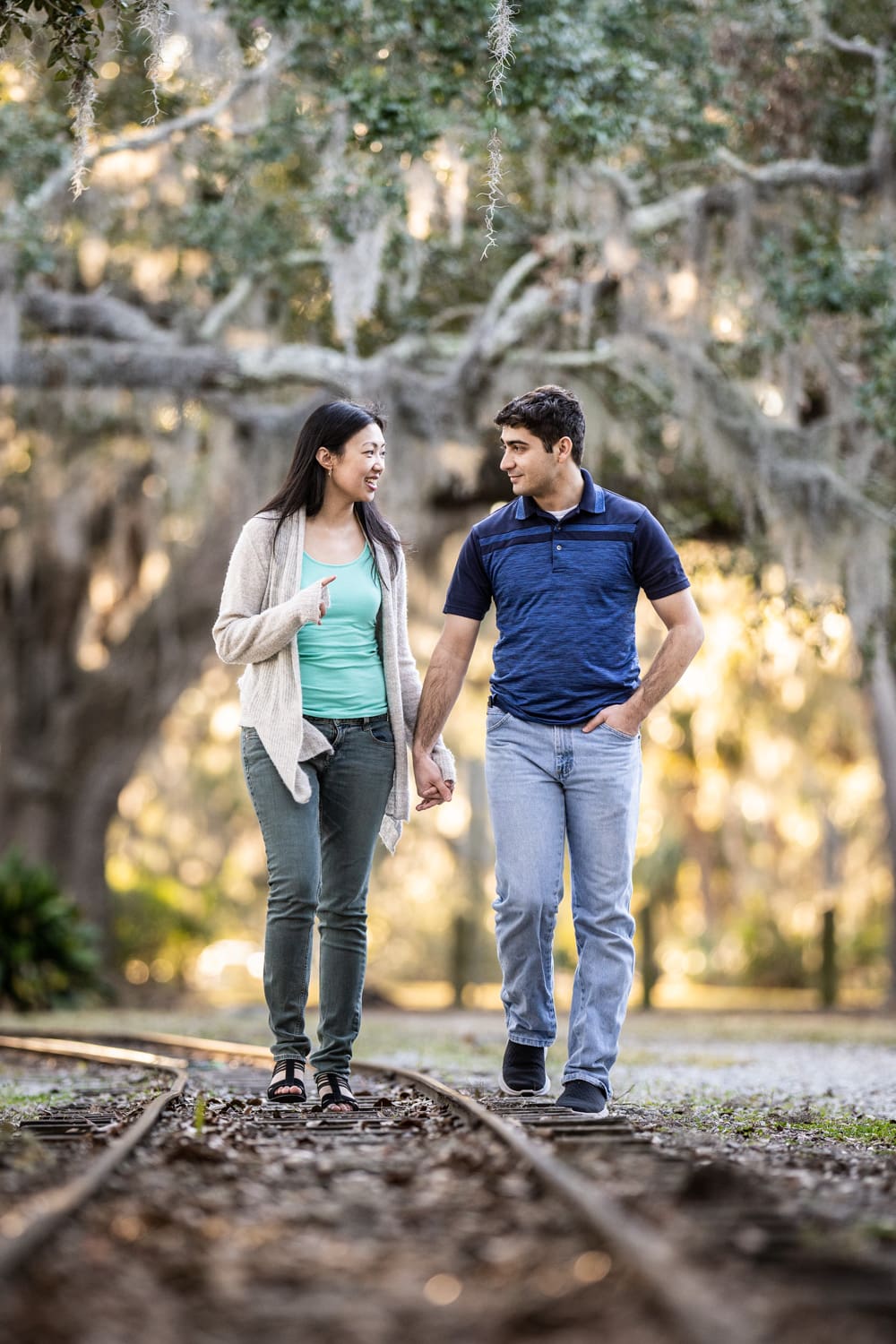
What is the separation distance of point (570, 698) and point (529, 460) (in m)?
0.75

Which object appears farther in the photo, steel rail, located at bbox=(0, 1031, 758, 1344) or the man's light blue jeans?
the man's light blue jeans

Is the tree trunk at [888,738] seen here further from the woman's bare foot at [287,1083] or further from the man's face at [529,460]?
the woman's bare foot at [287,1083]

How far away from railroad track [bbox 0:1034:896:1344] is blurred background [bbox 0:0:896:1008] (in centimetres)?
362

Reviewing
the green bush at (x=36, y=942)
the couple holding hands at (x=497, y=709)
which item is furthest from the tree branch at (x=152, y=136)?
the green bush at (x=36, y=942)

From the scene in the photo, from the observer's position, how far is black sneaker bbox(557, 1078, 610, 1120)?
4.79 m

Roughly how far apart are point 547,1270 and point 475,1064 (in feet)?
18.0

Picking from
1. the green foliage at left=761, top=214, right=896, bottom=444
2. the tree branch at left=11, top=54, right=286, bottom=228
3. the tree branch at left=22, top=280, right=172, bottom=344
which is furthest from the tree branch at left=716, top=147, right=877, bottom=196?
the tree branch at left=22, top=280, right=172, bottom=344

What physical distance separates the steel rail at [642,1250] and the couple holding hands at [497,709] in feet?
2.79

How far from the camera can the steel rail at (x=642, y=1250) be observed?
7.08 feet

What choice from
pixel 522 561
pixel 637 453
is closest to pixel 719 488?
pixel 637 453

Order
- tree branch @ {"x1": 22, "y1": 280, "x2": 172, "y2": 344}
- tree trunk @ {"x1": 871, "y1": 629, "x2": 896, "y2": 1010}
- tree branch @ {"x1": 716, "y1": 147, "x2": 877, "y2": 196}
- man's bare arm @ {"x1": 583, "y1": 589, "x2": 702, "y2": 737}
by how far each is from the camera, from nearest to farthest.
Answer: man's bare arm @ {"x1": 583, "y1": 589, "x2": 702, "y2": 737} < tree branch @ {"x1": 716, "y1": 147, "x2": 877, "y2": 196} < tree branch @ {"x1": 22, "y1": 280, "x2": 172, "y2": 344} < tree trunk @ {"x1": 871, "y1": 629, "x2": 896, "y2": 1010}

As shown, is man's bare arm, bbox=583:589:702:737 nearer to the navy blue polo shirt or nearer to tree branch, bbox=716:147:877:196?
the navy blue polo shirt

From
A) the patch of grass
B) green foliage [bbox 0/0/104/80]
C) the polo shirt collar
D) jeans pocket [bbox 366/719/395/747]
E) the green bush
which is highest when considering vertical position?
green foliage [bbox 0/0/104/80]

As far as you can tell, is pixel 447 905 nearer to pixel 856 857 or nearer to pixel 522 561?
pixel 856 857
